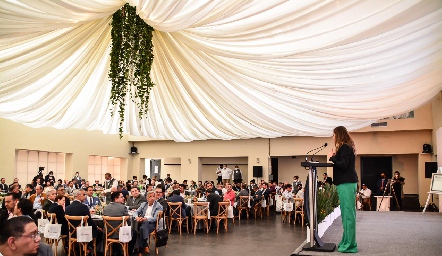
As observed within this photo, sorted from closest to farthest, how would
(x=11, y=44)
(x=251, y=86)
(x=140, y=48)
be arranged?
Result: 1. (x=11, y=44)
2. (x=140, y=48)
3. (x=251, y=86)

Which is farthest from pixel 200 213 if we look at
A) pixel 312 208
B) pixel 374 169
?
pixel 374 169

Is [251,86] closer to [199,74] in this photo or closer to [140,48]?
[199,74]

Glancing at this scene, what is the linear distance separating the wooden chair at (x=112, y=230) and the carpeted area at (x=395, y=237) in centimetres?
311

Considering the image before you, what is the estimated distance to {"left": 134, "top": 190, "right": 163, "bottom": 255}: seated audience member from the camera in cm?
733

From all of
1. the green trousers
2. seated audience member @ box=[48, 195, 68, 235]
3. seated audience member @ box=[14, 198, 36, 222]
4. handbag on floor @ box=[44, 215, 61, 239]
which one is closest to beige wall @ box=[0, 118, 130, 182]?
seated audience member @ box=[48, 195, 68, 235]

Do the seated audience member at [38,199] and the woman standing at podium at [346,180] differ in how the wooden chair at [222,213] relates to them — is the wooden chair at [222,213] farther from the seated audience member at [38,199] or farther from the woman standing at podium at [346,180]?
the woman standing at podium at [346,180]

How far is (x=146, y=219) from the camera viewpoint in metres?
7.38

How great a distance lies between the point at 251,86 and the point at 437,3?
3.33 m

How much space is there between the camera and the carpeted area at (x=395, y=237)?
5.47 meters

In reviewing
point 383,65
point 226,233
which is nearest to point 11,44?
point 383,65

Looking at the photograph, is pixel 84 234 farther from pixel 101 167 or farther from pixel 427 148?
pixel 101 167

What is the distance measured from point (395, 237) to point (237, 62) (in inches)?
149

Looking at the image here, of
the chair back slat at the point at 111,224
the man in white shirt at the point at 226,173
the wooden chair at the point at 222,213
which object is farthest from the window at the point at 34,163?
the chair back slat at the point at 111,224

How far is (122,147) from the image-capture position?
73.4 ft
